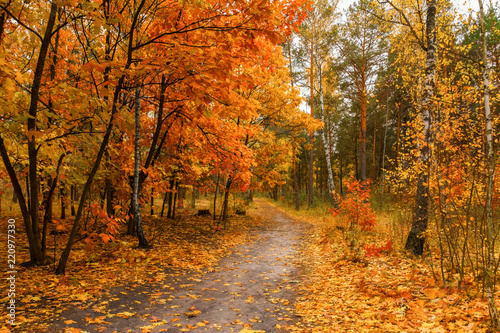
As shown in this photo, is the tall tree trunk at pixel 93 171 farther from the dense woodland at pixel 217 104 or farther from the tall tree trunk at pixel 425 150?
the tall tree trunk at pixel 425 150

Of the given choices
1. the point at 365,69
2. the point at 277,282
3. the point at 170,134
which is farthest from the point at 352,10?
the point at 277,282

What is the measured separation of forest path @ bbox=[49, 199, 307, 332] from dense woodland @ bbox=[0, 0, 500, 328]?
152 centimetres

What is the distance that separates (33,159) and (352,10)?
16.3 meters

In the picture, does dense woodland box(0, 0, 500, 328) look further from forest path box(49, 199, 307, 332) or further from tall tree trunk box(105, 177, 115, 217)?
forest path box(49, 199, 307, 332)

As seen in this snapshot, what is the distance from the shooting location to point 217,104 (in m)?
7.59

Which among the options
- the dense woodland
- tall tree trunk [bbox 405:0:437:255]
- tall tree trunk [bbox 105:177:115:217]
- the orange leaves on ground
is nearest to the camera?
the orange leaves on ground

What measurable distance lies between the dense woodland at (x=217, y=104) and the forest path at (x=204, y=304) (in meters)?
1.52

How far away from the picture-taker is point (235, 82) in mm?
3676

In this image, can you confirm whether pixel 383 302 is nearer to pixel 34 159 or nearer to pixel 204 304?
pixel 204 304

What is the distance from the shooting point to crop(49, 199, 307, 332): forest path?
3.38 meters

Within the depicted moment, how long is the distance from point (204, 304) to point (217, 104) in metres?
5.14

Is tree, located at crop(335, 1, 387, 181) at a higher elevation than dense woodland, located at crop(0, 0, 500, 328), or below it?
higher

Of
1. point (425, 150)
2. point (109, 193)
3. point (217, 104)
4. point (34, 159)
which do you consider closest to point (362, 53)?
point (425, 150)

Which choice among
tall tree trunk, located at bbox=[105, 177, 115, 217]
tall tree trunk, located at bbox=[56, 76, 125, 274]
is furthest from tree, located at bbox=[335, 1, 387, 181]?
tall tree trunk, located at bbox=[56, 76, 125, 274]
